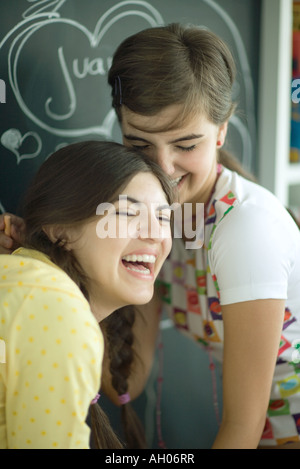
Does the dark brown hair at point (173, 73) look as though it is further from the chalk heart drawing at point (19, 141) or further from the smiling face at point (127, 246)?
the chalk heart drawing at point (19, 141)

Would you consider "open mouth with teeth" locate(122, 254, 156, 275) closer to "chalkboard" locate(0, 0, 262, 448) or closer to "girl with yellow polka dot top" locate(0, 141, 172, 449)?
"girl with yellow polka dot top" locate(0, 141, 172, 449)

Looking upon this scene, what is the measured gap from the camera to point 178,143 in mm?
1073

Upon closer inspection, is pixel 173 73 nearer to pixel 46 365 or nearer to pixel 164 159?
pixel 164 159

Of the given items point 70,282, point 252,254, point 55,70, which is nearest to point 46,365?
point 70,282

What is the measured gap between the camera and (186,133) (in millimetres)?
1054

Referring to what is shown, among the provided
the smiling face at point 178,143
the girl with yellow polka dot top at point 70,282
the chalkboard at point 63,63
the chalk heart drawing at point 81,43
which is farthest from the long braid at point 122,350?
the chalk heart drawing at point 81,43

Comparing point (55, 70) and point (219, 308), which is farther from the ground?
point (55, 70)

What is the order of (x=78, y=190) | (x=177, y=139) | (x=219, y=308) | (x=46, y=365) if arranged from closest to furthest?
(x=46, y=365), (x=78, y=190), (x=177, y=139), (x=219, y=308)

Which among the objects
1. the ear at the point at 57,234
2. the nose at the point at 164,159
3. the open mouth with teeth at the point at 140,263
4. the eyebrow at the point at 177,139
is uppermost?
the eyebrow at the point at 177,139

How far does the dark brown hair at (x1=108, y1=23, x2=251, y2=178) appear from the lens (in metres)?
1.02

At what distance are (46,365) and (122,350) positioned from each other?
54 centimetres

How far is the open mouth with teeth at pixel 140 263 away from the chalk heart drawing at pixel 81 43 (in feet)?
1.48

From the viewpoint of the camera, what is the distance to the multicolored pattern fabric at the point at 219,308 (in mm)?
1150

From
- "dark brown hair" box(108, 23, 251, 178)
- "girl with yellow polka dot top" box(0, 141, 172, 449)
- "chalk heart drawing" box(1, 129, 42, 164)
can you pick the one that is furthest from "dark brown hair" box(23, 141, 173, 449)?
"chalk heart drawing" box(1, 129, 42, 164)
